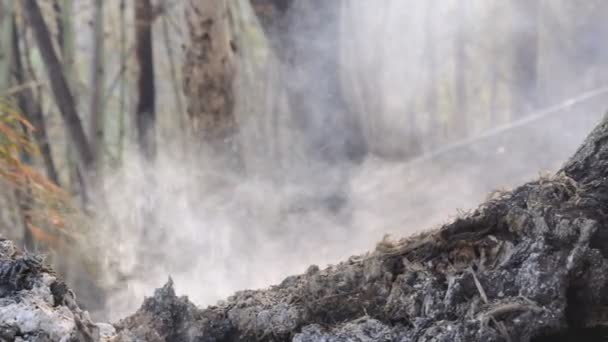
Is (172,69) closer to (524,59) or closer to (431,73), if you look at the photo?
(431,73)

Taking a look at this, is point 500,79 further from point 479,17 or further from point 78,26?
point 78,26

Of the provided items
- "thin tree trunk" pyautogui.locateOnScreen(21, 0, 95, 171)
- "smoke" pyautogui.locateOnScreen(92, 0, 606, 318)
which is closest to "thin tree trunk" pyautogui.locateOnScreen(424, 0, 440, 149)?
"smoke" pyautogui.locateOnScreen(92, 0, 606, 318)

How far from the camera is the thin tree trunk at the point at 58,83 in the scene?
213 inches

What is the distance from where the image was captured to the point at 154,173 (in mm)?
5793

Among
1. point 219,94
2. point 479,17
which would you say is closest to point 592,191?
point 219,94

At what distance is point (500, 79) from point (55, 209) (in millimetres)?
3729

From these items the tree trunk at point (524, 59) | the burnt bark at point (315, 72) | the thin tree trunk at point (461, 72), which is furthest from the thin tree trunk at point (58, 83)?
the tree trunk at point (524, 59)

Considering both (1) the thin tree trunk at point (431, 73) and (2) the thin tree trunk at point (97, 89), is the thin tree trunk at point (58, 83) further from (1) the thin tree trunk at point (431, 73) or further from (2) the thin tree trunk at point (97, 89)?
(1) the thin tree trunk at point (431, 73)

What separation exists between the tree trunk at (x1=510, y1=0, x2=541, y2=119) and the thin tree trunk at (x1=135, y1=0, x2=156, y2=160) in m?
3.00

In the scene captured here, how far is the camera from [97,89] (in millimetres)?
5594

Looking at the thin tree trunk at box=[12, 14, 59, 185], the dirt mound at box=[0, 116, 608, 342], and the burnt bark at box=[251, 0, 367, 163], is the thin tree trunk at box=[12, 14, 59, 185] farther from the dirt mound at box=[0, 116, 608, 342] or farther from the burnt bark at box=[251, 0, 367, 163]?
the dirt mound at box=[0, 116, 608, 342]

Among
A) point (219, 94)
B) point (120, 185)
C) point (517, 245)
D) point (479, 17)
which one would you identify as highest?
point (479, 17)

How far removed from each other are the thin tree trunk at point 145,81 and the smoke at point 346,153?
0.12m

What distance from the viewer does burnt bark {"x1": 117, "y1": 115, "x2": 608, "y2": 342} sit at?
169 centimetres
